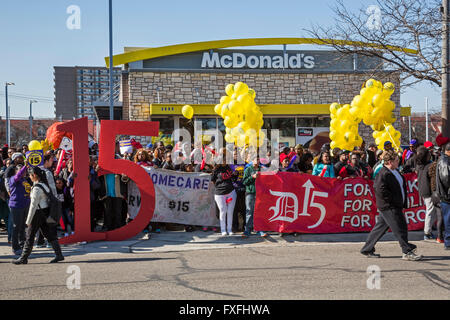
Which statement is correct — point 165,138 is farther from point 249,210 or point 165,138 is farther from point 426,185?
point 426,185

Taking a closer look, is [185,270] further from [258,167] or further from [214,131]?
[214,131]

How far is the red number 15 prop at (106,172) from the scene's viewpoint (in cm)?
945

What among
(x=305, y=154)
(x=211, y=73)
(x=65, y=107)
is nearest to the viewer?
(x=305, y=154)

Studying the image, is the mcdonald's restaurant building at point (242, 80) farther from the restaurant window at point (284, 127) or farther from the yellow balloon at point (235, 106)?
the yellow balloon at point (235, 106)

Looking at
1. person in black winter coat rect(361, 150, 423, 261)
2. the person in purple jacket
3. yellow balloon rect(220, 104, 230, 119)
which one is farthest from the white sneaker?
yellow balloon rect(220, 104, 230, 119)

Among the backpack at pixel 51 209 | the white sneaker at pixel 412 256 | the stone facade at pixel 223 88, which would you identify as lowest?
the white sneaker at pixel 412 256

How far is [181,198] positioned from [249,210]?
173 centimetres

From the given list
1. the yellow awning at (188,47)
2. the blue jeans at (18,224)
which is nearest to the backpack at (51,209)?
the blue jeans at (18,224)

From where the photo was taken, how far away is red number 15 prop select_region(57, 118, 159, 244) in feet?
31.0

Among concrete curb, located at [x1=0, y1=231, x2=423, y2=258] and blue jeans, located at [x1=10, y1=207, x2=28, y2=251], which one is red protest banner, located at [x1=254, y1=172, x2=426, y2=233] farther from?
blue jeans, located at [x1=10, y1=207, x2=28, y2=251]

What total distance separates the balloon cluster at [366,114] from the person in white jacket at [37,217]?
29.3 ft
